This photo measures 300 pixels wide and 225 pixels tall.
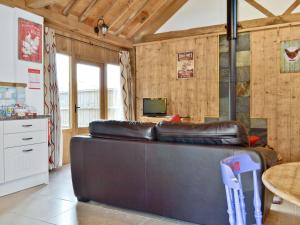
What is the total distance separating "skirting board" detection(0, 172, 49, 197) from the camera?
3132 millimetres

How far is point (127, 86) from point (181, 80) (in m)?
1.31

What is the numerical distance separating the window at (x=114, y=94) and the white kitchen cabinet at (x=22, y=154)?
8.77 feet

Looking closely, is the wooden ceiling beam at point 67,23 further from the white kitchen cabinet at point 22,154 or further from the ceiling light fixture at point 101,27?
the white kitchen cabinet at point 22,154

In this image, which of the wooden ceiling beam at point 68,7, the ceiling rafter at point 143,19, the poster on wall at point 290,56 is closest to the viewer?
the wooden ceiling beam at point 68,7

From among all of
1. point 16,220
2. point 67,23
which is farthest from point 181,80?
point 16,220

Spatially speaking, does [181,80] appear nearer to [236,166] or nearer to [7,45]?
[7,45]

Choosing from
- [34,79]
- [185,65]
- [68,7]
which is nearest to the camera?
[34,79]

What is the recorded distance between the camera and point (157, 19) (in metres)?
6.35

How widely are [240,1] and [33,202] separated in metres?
5.16

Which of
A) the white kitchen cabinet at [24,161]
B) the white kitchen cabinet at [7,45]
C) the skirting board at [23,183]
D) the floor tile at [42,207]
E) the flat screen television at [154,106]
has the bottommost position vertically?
the floor tile at [42,207]

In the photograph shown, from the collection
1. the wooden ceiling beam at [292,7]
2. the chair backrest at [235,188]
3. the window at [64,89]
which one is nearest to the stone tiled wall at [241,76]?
the wooden ceiling beam at [292,7]

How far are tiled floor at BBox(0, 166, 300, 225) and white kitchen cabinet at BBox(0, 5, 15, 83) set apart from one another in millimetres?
1653

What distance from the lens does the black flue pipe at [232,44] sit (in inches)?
185

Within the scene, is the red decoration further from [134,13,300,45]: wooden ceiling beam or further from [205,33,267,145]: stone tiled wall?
[134,13,300,45]: wooden ceiling beam
